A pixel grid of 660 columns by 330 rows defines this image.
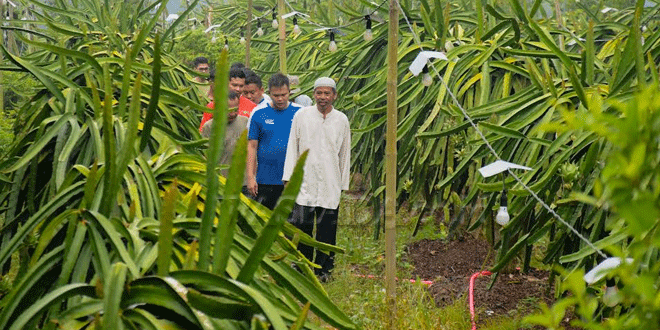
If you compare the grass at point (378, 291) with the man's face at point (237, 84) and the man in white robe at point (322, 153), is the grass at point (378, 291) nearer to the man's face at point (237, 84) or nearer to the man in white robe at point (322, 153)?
the man in white robe at point (322, 153)

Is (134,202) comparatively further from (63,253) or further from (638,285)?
(638,285)

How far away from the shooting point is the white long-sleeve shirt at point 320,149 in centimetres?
666

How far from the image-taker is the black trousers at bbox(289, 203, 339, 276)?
6773 millimetres

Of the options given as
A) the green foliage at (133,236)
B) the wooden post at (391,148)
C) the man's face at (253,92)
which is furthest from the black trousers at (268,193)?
the green foliage at (133,236)

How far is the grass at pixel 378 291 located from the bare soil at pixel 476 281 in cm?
8

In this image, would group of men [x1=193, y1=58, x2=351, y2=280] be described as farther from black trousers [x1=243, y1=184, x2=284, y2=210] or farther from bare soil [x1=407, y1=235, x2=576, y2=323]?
bare soil [x1=407, y1=235, x2=576, y2=323]

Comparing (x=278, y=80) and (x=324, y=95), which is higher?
(x=278, y=80)

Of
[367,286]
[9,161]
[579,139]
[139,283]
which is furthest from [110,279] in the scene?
[367,286]

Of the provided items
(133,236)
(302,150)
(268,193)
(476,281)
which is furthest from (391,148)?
(133,236)

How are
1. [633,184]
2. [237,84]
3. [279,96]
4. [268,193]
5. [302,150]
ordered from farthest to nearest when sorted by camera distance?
1. [237,84]
2. [268,193]
3. [279,96]
4. [302,150]
5. [633,184]

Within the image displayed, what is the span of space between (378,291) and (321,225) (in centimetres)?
90

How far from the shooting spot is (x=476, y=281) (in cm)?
618

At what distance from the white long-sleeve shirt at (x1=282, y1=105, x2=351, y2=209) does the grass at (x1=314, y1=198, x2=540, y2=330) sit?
58cm

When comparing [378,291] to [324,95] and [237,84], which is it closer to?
[324,95]
